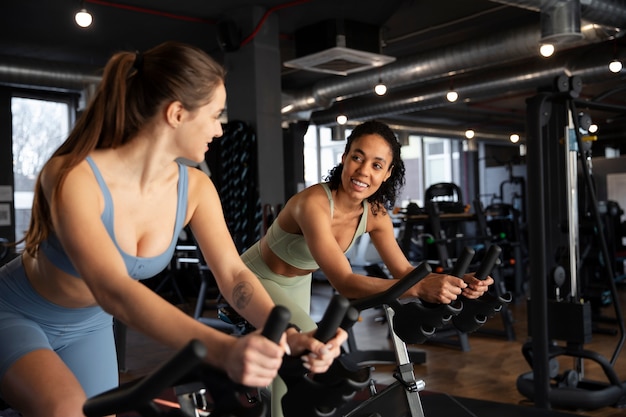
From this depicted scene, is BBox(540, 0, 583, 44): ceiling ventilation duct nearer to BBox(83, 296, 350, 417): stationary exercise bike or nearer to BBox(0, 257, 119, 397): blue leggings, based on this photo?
BBox(0, 257, 119, 397): blue leggings

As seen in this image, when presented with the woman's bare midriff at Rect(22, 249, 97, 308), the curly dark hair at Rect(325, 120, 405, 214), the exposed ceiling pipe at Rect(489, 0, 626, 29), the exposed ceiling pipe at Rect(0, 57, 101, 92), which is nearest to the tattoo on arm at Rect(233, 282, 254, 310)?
the woman's bare midriff at Rect(22, 249, 97, 308)

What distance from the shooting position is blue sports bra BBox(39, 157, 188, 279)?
1.40 meters

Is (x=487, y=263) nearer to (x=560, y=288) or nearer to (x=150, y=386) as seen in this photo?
(x=150, y=386)

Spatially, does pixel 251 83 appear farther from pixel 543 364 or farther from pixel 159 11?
pixel 543 364

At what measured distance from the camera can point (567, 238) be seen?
4188 mm

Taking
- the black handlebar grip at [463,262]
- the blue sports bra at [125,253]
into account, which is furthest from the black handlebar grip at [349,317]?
the black handlebar grip at [463,262]

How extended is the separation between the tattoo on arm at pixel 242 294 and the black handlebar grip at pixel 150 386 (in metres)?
0.49

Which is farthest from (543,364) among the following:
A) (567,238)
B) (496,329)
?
(496,329)

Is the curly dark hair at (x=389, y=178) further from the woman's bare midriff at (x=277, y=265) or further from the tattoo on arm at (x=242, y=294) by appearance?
the tattoo on arm at (x=242, y=294)

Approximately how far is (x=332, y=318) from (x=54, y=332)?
82cm

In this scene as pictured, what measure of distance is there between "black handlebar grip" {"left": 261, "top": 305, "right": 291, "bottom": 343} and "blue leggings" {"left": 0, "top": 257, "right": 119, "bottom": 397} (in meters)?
0.70

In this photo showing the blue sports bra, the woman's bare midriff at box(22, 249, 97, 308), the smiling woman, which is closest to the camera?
the blue sports bra

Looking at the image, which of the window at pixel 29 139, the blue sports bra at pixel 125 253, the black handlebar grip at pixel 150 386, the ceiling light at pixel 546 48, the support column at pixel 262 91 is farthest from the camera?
the window at pixel 29 139

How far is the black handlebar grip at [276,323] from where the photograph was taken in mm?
947
